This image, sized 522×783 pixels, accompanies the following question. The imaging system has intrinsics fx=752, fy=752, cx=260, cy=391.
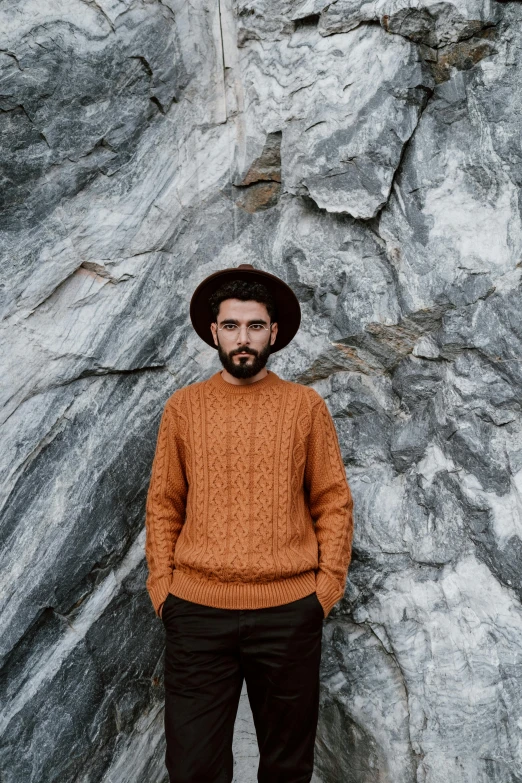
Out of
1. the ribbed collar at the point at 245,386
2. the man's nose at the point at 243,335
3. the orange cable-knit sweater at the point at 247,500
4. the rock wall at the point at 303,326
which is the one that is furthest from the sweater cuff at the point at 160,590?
the man's nose at the point at 243,335

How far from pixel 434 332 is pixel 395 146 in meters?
0.78

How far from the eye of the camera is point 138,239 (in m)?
3.24

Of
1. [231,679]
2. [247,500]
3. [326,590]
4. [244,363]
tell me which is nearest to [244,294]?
[244,363]

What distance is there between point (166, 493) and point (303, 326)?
41.1 inches

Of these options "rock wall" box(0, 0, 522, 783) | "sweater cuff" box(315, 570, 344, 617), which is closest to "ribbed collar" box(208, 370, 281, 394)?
"rock wall" box(0, 0, 522, 783)

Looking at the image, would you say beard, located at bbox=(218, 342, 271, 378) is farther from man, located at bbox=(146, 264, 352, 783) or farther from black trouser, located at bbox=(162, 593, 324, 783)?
black trouser, located at bbox=(162, 593, 324, 783)

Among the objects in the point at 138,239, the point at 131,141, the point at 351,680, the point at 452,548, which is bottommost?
the point at 351,680

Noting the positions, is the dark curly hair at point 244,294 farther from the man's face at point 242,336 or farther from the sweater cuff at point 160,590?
the sweater cuff at point 160,590

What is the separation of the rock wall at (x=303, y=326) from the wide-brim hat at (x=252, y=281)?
40cm

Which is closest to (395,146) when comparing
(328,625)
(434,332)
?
(434,332)

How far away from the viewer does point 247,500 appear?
2.71 m

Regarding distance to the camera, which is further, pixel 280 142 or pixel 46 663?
pixel 280 142

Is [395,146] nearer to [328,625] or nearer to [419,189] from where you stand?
[419,189]

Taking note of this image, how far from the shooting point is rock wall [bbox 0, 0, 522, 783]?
9.53ft
